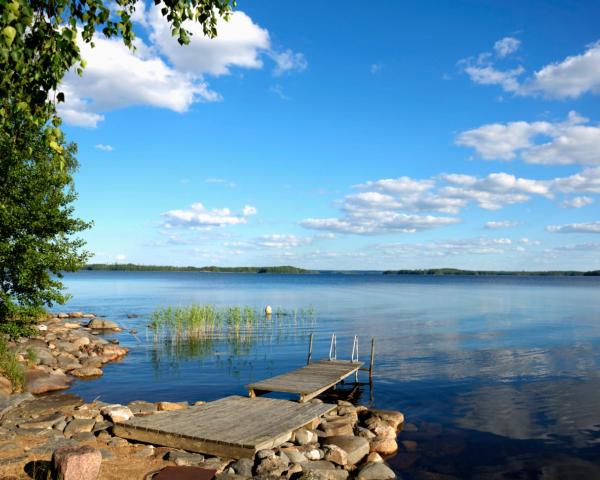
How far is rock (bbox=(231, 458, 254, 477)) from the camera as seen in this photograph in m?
11.5

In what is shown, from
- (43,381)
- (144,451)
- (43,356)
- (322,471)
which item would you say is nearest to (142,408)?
(144,451)

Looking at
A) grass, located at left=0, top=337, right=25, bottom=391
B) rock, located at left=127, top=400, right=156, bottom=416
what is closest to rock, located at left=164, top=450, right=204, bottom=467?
rock, located at left=127, top=400, right=156, bottom=416

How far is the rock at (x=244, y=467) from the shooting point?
11.5 metres

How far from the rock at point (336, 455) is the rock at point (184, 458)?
10.9 feet

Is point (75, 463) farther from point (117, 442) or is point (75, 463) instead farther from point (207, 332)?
point (207, 332)

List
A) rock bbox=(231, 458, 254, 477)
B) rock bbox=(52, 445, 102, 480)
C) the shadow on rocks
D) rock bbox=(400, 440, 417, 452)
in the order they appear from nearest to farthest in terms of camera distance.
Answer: rock bbox=(52, 445, 102, 480), the shadow on rocks, rock bbox=(231, 458, 254, 477), rock bbox=(400, 440, 417, 452)

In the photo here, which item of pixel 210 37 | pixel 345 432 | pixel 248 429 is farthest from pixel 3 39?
pixel 345 432

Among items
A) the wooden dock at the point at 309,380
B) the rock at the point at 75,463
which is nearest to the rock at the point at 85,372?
the wooden dock at the point at 309,380

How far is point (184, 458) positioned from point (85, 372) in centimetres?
1573

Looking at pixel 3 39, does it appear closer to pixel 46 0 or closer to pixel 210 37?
pixel 46 0

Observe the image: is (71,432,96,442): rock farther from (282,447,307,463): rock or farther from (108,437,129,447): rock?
(282,447,307,463): rock

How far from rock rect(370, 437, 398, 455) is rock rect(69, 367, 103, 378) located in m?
16.3

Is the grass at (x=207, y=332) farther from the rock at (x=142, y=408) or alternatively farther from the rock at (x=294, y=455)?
the rock at (x=294, y=455)

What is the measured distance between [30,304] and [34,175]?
5.40m
